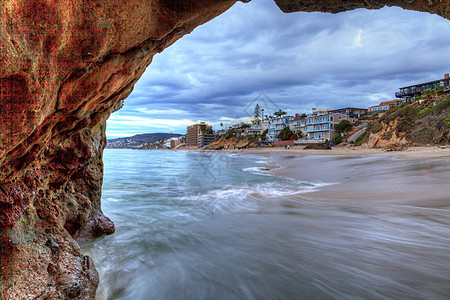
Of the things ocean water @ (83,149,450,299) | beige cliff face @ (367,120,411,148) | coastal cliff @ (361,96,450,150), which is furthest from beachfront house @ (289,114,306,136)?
ocean water @ (83,149,450,299)

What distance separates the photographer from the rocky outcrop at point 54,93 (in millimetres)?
1709

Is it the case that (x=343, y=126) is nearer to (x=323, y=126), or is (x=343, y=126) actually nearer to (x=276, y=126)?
(x=323, y=126)

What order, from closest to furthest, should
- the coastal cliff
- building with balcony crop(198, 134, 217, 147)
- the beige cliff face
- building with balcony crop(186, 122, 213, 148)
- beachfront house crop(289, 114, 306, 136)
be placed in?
the coastal cliff → the beige cliff face → beachfront house crop(289, 114, 306, 136) → building with balcony crop(198, 134, 217, 147) → building with balcony crop(186, 122, 213, 148)

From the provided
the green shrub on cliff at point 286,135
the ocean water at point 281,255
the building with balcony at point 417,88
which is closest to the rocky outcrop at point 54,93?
the ocean water at point 281,255

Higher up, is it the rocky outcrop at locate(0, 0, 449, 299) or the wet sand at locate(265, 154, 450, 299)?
the rocky outcrop at locate(0, 0, 449, 299)

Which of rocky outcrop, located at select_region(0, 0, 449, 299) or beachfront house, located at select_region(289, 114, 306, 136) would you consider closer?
rocky outcrop, located at select_region(0, 0, 449, 299)

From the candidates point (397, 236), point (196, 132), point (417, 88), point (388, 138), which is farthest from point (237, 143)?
point (397, 236)

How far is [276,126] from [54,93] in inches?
3095

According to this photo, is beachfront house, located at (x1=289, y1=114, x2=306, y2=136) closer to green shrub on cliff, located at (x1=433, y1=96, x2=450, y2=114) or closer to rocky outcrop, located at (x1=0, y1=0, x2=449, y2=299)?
green shrub on cliff, located at (x1=433, y1=96, x2=450, y2=114)

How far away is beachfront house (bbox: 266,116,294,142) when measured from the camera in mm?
73400

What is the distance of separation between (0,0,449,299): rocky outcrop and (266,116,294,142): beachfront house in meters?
70.6

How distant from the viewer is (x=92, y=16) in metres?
2.12

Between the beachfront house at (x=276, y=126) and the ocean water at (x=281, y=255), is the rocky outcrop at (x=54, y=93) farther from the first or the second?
the beachfront house at (x=276, y=126)

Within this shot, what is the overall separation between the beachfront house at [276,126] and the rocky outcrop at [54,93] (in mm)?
70649
